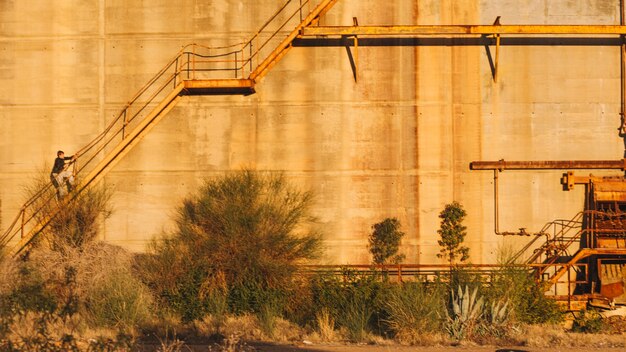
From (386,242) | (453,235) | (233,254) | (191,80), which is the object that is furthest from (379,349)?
(191,80)

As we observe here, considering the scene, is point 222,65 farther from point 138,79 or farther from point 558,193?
point 558,193

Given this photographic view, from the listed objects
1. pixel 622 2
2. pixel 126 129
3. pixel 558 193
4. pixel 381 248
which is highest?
pixel 622 2

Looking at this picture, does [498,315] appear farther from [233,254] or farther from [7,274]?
[7,274]

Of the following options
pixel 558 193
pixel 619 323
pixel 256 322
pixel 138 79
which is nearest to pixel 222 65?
pixel 138 79

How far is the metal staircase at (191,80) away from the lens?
22734 mm

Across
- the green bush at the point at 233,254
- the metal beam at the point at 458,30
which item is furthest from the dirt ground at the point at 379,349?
the metal beam at the point at 458,30

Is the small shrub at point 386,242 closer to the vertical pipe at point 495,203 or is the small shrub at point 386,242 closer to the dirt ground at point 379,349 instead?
the vertical pipe at point 495,203

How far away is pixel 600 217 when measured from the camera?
2305 cm

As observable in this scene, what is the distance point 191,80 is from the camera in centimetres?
2278

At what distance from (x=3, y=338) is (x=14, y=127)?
1297 centimetres

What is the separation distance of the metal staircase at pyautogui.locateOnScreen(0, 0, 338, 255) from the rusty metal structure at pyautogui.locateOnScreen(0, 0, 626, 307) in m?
0.03

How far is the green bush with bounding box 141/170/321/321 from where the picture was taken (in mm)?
20359


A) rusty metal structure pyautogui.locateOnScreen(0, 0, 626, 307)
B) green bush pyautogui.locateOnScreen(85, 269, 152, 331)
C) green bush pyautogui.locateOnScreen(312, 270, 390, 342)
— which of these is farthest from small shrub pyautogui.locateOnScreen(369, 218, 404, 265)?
green bush pyautogui.locateOnScreen(85, 269, 152, 331)

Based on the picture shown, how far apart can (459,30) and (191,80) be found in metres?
7.29
